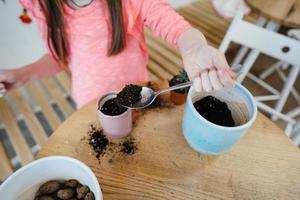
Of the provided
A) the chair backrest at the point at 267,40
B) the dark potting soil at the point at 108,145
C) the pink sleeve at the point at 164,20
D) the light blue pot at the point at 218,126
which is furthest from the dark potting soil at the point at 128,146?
the chair backrest at the point at 267,40

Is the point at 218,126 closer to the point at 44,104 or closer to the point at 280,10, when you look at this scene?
the point at 44,104

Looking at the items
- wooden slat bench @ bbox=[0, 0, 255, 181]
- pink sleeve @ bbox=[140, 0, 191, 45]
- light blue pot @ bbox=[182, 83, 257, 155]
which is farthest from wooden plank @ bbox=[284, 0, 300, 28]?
light blue pot @ bbox=[182, 83, 257, 155]

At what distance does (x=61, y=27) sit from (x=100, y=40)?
0.11 metres

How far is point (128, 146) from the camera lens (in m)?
0.52

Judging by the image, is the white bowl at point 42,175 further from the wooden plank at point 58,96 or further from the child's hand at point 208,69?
the wooden plank at point 58,96

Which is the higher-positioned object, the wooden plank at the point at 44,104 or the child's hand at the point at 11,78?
the child's hand at the point at 11,78

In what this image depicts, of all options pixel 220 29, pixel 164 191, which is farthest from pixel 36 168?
pixel 220 29

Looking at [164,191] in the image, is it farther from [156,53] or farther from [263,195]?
[156,53]

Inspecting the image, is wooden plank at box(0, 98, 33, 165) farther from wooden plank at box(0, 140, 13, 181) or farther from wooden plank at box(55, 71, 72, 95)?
Result: wooden plank at box(55, 71, 72, 95)

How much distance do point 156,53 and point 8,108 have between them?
0.65 metres

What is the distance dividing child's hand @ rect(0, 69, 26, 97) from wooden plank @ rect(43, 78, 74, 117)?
0.31 meters

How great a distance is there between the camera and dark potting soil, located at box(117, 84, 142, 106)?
0.48 m

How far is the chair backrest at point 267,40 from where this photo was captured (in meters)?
0.81

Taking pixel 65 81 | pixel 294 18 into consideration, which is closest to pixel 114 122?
pixel 65 81
